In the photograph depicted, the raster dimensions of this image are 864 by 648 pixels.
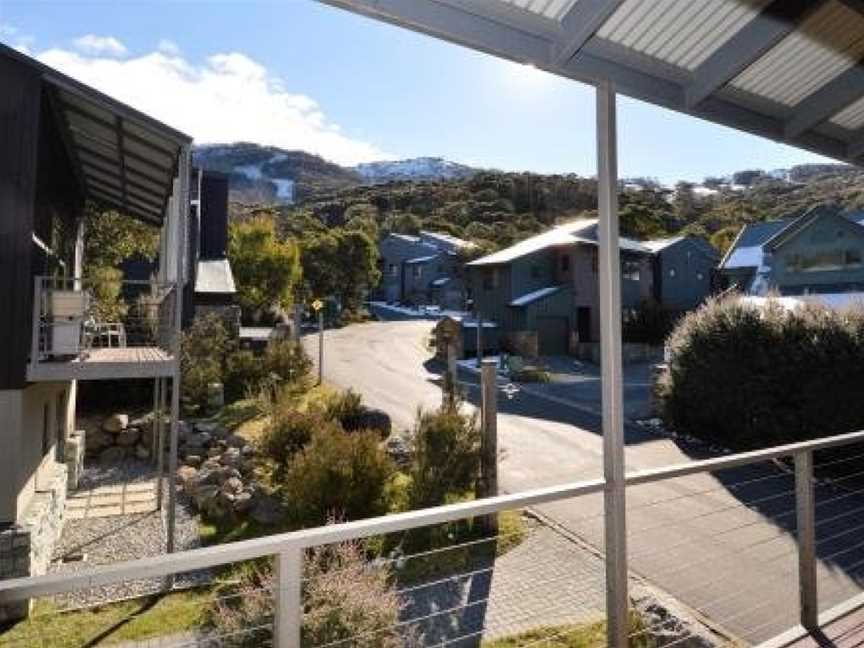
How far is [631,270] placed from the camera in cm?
3325

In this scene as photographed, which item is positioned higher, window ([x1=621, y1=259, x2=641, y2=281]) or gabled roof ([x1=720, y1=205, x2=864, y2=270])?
gabled roof ([x1=720, y1=205, x2=864, y2=270])

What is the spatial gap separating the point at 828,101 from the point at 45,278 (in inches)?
321

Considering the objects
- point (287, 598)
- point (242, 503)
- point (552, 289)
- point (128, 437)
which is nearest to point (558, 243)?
point (552, 289)

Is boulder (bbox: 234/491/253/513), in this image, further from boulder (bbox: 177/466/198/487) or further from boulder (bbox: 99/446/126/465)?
boulder (bbox: 99/446/126/465)

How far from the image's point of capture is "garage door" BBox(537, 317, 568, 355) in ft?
103

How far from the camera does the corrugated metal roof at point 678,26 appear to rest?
3.07m

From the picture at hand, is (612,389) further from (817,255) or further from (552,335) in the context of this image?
(817,255)

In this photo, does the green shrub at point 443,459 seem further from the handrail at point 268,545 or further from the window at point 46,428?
the handrail at point 268,545

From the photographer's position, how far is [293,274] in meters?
33.8

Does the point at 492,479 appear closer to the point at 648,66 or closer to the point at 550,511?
the point at 550,511

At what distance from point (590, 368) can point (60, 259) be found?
20.7 metres

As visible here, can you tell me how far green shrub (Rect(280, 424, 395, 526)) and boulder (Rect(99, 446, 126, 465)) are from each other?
6.74m

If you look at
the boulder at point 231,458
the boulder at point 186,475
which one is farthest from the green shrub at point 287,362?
the boulder at point 186,475

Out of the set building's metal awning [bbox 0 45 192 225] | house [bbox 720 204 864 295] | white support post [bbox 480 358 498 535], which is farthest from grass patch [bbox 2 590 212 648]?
house [bbox 720 204 864 295]
